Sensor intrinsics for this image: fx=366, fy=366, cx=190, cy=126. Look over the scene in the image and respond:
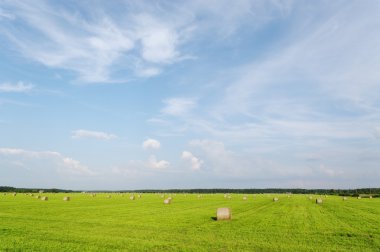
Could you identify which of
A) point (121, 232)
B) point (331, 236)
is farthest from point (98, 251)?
point (331, 236)

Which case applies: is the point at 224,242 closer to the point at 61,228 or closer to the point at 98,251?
the point at 98,251

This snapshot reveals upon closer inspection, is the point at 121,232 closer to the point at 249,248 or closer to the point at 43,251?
Result: the point at 43,251

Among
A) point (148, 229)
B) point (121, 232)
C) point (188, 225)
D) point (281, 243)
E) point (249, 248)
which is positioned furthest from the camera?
point (188, 225)

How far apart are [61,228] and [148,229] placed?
15.0 feet

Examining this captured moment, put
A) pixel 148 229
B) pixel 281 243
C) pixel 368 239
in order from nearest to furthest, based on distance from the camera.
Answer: pixel 281 243 → pixel 368 239 → pixel 148 229

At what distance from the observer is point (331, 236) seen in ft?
55.6

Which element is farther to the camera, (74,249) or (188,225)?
(188,225)

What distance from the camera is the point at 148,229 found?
19.2 m

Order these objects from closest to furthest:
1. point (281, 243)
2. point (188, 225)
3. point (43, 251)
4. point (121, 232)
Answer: point (43, 251) < point (281, 243) < point (121, 232) < point (188, 225)

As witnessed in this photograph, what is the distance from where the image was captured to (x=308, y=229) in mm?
19391

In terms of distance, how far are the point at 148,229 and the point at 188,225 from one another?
9.40 feet

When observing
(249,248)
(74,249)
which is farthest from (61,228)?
(249,248)

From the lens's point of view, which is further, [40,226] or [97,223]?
[97,223]

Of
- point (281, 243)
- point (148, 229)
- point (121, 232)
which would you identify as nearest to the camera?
point (281, 243)
